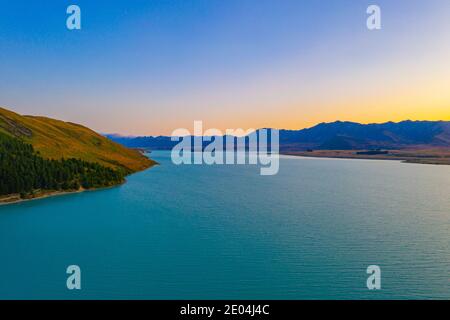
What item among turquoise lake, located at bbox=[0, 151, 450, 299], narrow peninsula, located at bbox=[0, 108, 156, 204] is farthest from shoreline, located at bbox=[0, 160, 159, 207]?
turquoise lake, located at bbox=[0, 151, 450, 299]

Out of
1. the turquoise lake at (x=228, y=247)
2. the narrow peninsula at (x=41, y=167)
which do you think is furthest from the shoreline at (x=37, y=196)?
the turquoise lake at (x=228, y=247)

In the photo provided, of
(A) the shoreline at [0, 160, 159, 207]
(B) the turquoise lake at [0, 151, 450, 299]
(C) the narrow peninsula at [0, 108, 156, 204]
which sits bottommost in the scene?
(B) the turquoise lake at [0, 151, 450, 299]

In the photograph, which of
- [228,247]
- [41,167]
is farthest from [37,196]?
[228,247]

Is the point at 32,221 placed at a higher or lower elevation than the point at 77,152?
lower

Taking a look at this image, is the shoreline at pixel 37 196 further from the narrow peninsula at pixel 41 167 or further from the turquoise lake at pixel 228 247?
the turquoise lake at pixel 228 247

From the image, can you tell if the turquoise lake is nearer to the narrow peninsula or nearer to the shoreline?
Answer: the shoreline

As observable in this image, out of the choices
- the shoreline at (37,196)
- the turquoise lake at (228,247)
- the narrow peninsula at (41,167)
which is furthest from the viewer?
the narrow peninsula at (41,167)

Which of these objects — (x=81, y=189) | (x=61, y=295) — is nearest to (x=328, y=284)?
(x=61, y=295)

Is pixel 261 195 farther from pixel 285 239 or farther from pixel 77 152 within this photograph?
pixel 77 152
